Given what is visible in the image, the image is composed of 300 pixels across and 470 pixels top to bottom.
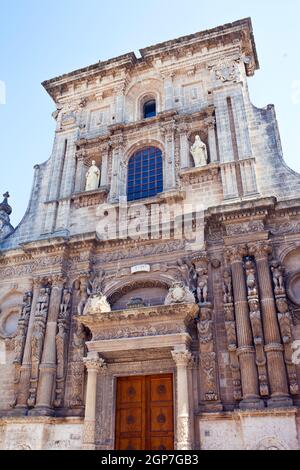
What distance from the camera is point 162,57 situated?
16.6 metres

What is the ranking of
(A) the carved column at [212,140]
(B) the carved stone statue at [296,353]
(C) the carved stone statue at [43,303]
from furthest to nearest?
(A) the carved column at [212,140] < (C) the carved stone statue at [43,303] < (B) the carved stone statue at [296,353]

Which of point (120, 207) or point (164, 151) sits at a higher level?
point (164, 151)

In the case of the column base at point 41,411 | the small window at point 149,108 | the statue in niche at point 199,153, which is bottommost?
the column base at point 41,411

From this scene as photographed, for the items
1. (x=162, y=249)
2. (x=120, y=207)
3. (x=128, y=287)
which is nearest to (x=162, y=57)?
(x=120, y=207)

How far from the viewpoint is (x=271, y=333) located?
32.6ft

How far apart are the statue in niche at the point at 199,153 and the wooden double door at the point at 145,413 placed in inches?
261

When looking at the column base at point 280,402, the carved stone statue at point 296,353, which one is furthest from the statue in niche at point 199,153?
the column base at point 280,402

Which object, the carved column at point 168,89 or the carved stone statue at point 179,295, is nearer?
the carved stone statue at point 179,295

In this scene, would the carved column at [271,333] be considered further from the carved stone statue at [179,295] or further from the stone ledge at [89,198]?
the stone ledge at [89,198]

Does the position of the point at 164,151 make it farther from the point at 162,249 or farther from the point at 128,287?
the point at 128,287

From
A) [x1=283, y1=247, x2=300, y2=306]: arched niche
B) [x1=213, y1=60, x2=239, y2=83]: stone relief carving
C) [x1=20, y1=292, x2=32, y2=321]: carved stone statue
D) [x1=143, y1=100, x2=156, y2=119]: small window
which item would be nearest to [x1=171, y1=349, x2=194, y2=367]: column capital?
[x1=283, y1=247, x2=300, y2=306]: arched niche

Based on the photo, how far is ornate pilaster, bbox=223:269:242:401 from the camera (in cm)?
984

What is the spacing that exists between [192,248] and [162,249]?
0.96m

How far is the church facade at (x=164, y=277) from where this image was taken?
1001 centimetres
